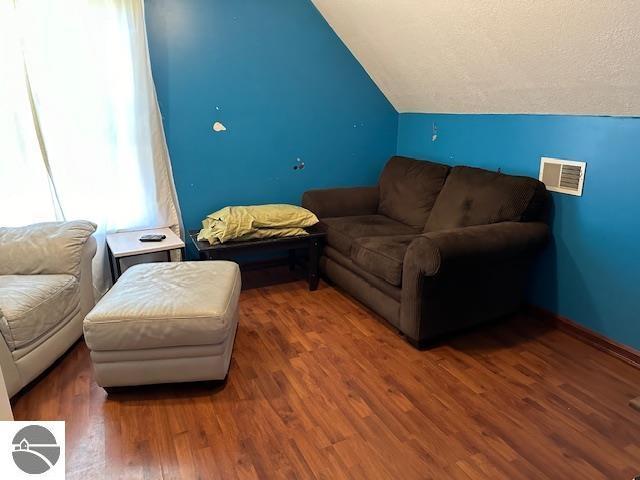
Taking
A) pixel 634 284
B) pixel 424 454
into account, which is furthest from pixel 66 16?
pixel 634 284

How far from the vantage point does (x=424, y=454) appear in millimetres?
1692

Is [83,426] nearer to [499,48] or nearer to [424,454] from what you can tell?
[424,454]

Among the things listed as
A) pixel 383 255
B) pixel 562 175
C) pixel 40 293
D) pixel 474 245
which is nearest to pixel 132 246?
pixel 40 293

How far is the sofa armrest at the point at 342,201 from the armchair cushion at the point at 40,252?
63.7 inches

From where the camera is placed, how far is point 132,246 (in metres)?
2.74

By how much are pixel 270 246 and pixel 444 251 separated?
4.11 ft

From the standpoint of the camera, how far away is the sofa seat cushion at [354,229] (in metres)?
2.91

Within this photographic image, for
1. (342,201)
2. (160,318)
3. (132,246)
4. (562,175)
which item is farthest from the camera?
(342,201)

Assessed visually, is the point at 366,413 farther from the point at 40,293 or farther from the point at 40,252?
the point at 40,252

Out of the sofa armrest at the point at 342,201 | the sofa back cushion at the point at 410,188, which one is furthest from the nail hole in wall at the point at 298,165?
the sofa back cushion at the point at 410,188

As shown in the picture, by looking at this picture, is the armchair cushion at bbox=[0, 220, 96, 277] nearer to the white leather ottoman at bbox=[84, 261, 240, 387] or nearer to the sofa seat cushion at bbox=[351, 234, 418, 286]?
the white leather ottoman at bbox=[84, 261, 240, 387]

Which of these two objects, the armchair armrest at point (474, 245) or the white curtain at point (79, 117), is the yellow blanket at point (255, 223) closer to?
the white curtain at point (79, 117)

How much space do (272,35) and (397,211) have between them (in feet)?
5.29

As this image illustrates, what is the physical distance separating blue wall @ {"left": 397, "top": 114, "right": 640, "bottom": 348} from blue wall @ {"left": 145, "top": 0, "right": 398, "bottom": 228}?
1204mm
